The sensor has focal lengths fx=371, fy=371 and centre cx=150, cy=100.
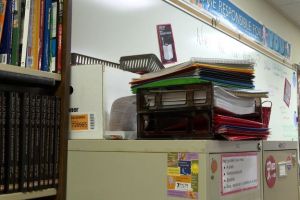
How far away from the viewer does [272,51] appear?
11.0 feet

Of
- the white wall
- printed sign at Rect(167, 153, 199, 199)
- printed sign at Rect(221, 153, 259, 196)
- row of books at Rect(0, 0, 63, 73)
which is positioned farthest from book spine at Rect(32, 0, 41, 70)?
the white wall

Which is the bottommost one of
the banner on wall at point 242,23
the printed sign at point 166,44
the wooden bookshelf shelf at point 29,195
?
the wooden bookshelf shelf at point 29,195

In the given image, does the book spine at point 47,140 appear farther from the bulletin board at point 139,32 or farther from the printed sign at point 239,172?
the printed sign at point 239,172

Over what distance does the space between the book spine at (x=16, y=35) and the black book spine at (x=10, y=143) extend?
11 centimetres

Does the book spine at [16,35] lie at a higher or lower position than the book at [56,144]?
higher

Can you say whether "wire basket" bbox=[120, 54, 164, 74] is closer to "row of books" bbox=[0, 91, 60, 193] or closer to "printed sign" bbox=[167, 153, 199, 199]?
"row of books" bbox=[0, 91, 60, 193]

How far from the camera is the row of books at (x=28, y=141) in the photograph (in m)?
0.98

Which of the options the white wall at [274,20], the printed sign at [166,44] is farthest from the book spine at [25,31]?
the white wall at [274,20]

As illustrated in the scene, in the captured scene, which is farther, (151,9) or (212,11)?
(212,11)

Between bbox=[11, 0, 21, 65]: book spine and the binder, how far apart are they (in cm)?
19

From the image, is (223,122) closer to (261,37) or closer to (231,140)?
(231,140)

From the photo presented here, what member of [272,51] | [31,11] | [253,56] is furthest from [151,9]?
[272,51]

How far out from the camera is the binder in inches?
44.7

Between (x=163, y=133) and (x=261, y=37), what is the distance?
2388 millimetres
